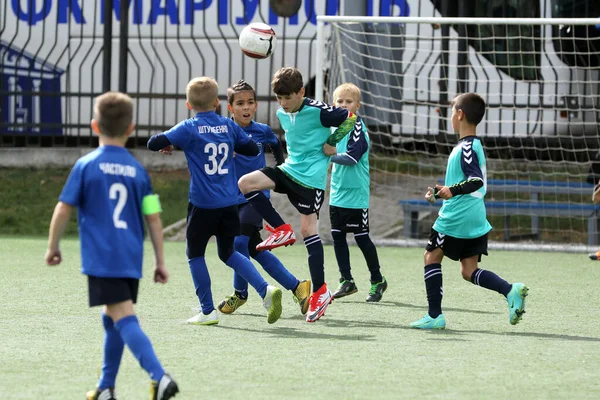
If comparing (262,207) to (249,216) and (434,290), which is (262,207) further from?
(434,290)

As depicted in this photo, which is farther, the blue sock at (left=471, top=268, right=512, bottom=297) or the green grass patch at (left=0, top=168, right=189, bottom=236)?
the green grass patch at (left=0, top=168, right=189, bottom=236)

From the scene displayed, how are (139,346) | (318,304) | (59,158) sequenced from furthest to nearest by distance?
(59,158), (318,304), (139,346)

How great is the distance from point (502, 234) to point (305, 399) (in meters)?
8.77

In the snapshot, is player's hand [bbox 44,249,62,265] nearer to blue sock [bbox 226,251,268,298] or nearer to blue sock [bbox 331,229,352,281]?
blue sock [bbox 226,251,268,298]

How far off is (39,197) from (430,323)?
27.7 feet

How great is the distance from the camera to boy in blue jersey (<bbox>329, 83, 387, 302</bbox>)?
313 inches

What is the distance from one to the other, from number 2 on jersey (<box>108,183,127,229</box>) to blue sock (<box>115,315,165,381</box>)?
0.36 meters

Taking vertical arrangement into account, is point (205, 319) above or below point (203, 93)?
below

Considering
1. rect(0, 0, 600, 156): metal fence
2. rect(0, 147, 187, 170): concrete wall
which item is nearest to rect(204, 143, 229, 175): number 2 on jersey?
rect(0, 0, 600, 156): metal fence

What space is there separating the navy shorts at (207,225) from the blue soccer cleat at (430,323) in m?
1.17

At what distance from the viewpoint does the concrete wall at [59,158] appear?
15078mm

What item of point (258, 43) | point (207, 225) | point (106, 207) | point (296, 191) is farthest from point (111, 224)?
point (258, 43)

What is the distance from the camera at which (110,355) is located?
14.6 ft

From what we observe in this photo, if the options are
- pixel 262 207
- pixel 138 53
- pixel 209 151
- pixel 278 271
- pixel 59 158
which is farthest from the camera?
pixel 138 53
